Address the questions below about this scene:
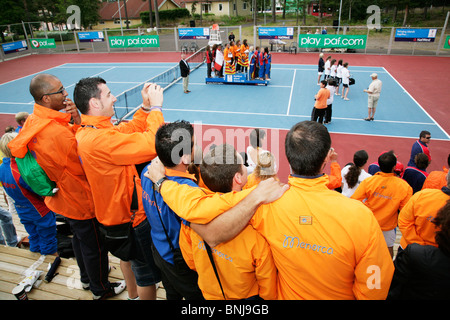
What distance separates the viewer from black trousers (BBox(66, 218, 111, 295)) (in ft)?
11.1

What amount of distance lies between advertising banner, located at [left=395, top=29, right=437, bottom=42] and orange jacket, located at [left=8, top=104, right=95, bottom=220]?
1070 inches

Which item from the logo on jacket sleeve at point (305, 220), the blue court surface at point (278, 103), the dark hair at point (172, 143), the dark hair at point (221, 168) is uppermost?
the dark hair at point (172, 143)

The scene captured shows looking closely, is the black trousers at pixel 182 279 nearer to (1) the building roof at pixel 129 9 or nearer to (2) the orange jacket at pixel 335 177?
(2) the orange jacket at pixel 335 177

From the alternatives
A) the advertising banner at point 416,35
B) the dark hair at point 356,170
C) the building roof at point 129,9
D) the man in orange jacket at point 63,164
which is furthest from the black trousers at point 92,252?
the building roof at point 129,9

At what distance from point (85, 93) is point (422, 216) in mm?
3819

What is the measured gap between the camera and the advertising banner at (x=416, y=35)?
73.2 ft

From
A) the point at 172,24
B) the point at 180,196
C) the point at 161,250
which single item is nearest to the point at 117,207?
the point at 161,250

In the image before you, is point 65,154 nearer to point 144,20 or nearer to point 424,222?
point 424,222

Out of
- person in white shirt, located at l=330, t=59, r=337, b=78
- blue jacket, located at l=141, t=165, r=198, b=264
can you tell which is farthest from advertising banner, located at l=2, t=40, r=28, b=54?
blue jacket, located at l=141, t=165, r=198, b=264

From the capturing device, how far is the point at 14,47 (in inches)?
1159

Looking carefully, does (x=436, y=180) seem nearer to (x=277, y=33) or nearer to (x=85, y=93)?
(x=85, y=93)

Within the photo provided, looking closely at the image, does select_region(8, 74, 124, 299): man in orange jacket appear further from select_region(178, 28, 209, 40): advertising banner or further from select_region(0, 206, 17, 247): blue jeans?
select_region(178, 28, 209, 40): advertising banner

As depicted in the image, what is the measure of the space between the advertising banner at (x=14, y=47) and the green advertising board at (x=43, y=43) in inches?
31.1

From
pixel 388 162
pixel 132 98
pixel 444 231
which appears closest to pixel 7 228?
pixel 444 231
